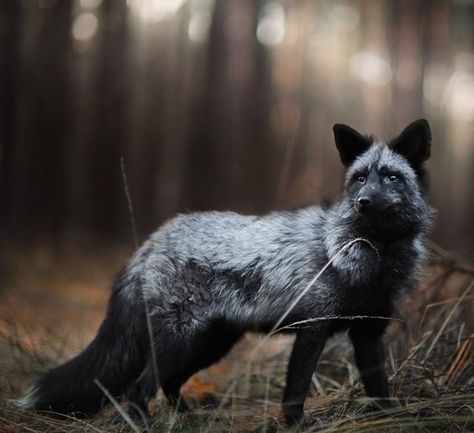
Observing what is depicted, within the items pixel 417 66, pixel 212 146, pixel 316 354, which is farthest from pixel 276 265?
pixel 417 66

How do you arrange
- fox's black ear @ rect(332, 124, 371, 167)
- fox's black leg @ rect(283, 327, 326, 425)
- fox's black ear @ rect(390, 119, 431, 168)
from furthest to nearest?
1. fox's black ear @ rect(332, 124, 371, 167)
2. fox's black ear @ rect(390, 119, 431, 168)
3. fox's black leg @ rect(283, 327, 326, 425)

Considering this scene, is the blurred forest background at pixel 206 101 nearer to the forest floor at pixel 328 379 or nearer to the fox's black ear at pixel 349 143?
the forest floor at pixel 328 379

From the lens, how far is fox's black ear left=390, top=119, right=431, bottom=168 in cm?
389

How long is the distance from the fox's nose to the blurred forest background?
214 inches

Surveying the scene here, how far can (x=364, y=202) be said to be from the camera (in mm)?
3715

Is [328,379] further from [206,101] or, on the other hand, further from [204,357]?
[206,101]

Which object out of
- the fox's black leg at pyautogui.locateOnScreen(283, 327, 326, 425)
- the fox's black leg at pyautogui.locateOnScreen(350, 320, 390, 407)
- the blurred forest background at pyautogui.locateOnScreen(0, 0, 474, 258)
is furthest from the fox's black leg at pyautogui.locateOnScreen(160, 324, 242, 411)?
the blurred forest background at pyautogui.locateOnScreen(0, 0, 474, 258)

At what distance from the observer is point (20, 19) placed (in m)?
9.84

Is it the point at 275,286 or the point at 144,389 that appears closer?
the point at 144,389

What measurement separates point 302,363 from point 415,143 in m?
1.58

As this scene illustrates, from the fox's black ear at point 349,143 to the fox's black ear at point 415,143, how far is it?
0.20 m

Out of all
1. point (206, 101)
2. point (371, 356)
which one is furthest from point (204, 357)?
point (206, 101)

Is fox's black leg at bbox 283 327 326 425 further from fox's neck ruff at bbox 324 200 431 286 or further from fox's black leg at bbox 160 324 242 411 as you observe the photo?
fox's black leg at bbox 160 324 242 411

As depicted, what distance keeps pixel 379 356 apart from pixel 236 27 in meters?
10.2
